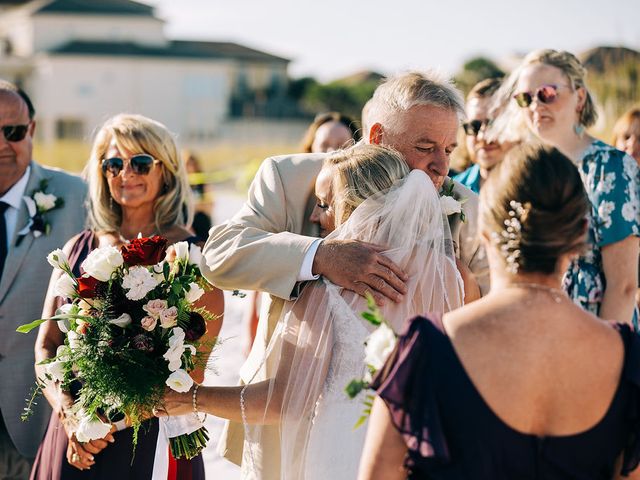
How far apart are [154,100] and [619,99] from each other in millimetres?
61024

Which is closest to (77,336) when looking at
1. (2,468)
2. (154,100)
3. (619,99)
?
(2,468)

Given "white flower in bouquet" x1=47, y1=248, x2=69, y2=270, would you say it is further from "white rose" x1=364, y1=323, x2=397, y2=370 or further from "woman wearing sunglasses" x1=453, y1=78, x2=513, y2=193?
"woman wearing sunglasses" x1=453, y1=78, x2=513, y2=193

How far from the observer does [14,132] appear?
5.40 metres

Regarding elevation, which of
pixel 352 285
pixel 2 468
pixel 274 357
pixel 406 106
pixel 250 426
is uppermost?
pixel 406 106

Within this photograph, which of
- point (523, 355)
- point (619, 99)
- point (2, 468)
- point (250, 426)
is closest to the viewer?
point (523, 355)

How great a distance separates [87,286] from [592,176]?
2.77m

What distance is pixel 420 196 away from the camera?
3164 mm

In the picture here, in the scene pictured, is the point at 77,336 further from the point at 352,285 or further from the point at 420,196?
the point at 420,196

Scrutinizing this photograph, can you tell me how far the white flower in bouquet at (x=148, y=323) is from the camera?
3.56 metres

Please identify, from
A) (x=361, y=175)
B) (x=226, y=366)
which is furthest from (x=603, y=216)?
(x=226, y=366)

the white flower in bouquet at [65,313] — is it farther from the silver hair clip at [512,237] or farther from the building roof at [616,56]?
the building roof at [616,56]

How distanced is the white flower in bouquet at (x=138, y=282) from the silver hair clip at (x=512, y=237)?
5.48 feet

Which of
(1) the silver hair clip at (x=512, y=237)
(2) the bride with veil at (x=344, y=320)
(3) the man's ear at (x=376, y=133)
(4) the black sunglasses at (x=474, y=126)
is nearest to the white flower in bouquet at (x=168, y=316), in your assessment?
(2) the bride with veil at (x=344, y=320)

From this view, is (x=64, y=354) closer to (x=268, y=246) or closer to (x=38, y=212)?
(x=268, y=246)
